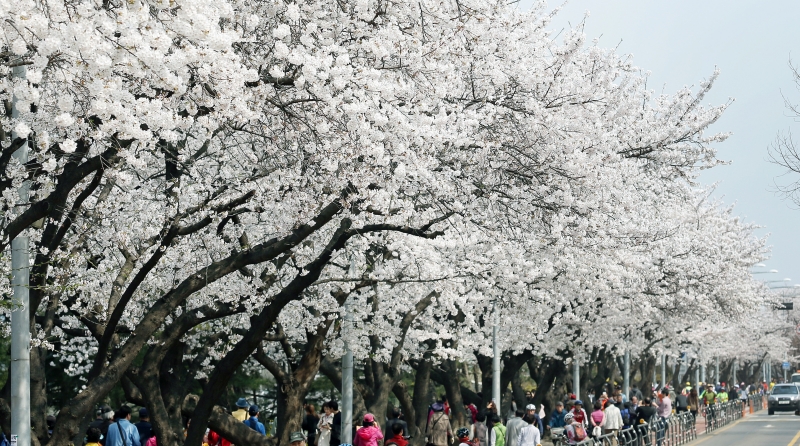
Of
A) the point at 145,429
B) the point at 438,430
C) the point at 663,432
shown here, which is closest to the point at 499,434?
the point at 438,430

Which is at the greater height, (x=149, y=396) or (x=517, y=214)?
(x=517, y=214)

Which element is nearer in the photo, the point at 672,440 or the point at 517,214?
the point at 517,214

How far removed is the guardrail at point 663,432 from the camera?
22.2m

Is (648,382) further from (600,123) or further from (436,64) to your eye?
(436,64)

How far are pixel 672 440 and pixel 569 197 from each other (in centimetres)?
1742

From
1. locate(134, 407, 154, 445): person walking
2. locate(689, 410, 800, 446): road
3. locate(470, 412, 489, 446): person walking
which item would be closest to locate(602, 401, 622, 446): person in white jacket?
locate(470, 412, 489, 446): person walking

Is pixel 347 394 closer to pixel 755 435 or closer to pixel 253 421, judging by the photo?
pixel 253 421

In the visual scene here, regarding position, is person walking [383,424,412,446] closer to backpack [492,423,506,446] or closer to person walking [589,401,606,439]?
backpack [492,423,506,446]

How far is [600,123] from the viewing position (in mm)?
14734

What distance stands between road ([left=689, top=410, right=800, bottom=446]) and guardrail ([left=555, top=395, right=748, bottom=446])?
0.45 m

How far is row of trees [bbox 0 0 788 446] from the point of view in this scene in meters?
8.38

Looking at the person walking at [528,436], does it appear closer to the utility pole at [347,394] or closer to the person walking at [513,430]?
the person walking at [513,430]

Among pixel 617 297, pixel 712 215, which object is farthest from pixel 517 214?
pixel 712 215

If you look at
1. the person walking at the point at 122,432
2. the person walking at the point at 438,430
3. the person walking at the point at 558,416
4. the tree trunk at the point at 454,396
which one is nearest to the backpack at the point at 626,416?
the person walking at the point at 558,416
